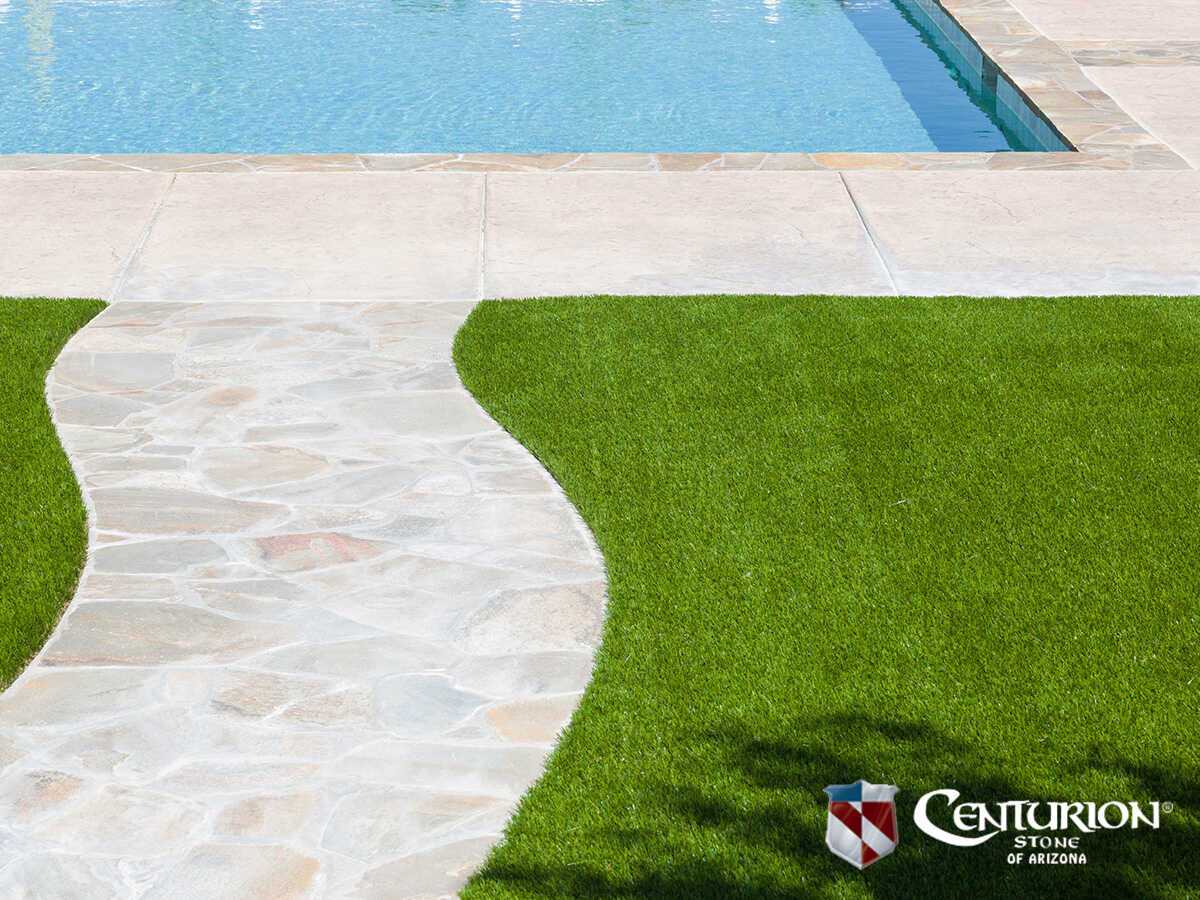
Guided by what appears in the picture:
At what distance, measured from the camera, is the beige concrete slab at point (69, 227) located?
7.78m

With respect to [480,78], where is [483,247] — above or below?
above

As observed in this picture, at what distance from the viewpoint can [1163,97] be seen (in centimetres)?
1159

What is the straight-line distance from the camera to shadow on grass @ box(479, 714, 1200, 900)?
11.6 ft

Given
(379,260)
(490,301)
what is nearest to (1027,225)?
(490,301)

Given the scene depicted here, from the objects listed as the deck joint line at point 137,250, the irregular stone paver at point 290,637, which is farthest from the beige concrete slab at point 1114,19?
the irregular stone paver at point 290,637

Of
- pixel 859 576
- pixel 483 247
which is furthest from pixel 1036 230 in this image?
pixel 859 576

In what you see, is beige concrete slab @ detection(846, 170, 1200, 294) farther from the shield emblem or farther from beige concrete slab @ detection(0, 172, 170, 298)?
beige concrete slab @ detection(0, 172, 170, 298)

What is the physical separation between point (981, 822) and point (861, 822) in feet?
1.10

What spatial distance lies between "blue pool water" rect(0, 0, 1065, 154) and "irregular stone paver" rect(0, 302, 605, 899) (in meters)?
6.61

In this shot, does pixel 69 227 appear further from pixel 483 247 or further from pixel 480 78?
pixel 480 78

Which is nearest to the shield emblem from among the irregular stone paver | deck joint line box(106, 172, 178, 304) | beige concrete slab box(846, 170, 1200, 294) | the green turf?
the irregular stone paver

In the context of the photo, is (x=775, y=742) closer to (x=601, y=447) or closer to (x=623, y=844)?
(x=623, y=844)

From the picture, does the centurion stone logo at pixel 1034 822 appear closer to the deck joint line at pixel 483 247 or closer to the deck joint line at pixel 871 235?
the deck joint line at pixel 871 235

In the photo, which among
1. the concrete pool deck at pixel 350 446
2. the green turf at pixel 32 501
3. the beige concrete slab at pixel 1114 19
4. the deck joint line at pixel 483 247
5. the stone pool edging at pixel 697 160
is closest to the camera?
the concrete pool deck at pixel 350 446
